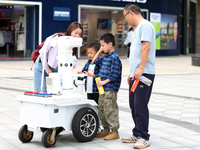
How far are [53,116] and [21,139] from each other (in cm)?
56

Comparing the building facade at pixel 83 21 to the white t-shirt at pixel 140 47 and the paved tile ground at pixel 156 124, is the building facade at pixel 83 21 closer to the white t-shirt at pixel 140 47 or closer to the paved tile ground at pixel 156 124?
the paved tile ground at pixel 156 124

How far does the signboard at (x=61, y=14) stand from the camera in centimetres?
2542

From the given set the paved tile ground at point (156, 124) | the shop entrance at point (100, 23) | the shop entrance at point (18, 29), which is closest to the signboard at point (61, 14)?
the shop entrance at point (18, 29)

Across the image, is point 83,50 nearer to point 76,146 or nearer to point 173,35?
point 173,35

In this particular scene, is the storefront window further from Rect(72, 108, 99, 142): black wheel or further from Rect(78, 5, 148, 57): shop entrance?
Rect(72, 108, 99, 142): black wheel

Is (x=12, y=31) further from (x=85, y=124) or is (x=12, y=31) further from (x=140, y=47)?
(x=140, y=47)

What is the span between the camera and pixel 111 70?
5043 millimetres

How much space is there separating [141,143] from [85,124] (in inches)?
27.4

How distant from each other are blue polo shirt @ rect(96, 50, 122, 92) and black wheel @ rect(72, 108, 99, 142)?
1.37ft

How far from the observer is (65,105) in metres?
4.61

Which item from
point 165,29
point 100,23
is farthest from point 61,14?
point 165,29

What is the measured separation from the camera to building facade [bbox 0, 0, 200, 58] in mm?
24828

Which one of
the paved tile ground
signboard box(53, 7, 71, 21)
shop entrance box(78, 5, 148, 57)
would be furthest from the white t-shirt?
shop entrance box(78, 5, 148, 57)

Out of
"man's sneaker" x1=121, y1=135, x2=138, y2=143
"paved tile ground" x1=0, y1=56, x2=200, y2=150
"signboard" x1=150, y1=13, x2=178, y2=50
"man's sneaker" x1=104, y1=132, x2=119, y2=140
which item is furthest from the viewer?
"signboard" x1=150, y1=13, x2=178, y2=50
